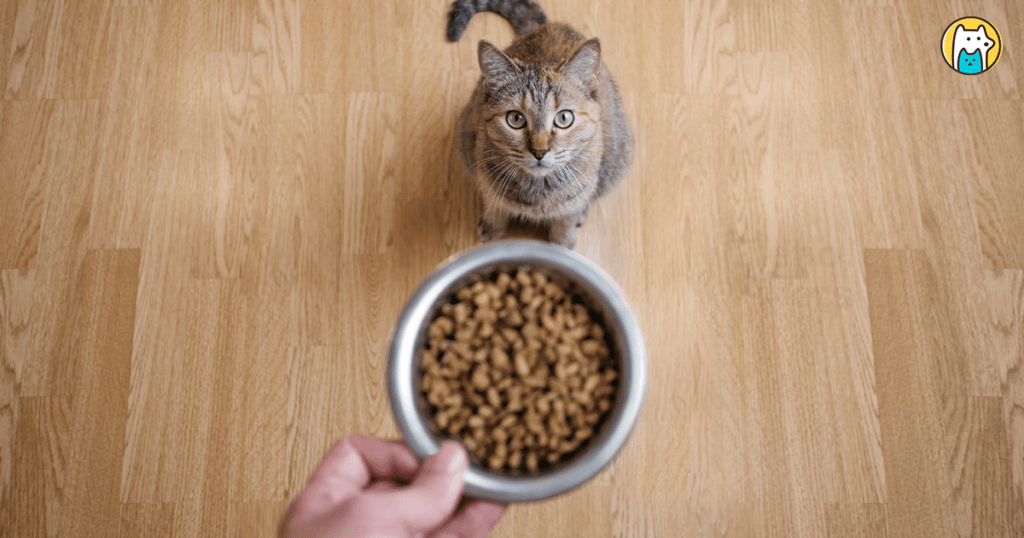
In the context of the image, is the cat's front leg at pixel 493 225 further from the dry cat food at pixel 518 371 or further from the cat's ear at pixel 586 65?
the dry cat food at pixel 518 371

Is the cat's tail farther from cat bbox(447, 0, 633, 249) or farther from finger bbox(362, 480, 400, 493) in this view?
finger bbox(362, 480, 400, 493)

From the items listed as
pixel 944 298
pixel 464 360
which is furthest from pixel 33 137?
pixel 944 298

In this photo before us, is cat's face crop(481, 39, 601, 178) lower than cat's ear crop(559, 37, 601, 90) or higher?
lower

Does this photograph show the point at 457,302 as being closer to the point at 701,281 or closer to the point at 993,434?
the point at 701,281

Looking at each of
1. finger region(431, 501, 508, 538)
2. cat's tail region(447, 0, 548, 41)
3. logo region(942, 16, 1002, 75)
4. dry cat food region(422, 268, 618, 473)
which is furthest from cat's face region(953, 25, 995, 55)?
finger region(431, 501, 508, 538)

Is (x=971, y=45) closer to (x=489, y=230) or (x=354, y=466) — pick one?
(x=489, y=230)
